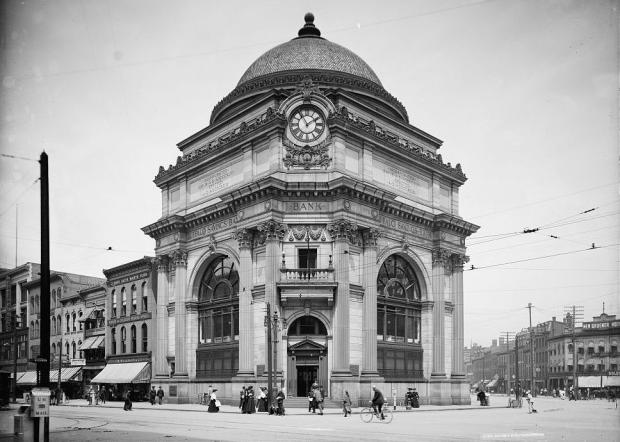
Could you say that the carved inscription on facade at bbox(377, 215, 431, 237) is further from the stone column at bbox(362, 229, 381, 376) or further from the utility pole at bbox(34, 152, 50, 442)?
the utility pole at bbox(34, 152, 50, 442)

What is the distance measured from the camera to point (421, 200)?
52375 mm

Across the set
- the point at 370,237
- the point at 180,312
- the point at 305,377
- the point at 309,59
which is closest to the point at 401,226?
the point at 370,237

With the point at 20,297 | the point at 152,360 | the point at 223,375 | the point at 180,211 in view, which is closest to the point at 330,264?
the point at 223,375

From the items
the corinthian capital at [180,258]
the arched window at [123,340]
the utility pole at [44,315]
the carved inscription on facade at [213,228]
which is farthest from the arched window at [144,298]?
the utility pole at [44,315]

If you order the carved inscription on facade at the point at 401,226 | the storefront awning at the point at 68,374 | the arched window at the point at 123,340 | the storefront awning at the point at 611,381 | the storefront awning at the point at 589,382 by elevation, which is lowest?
the storefront awning at the point at 589,382

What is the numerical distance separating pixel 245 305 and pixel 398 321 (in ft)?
38.5

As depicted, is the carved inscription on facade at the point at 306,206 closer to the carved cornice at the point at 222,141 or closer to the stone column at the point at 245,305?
the stone column at the point at 245,305

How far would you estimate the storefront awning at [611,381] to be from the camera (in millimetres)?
101562

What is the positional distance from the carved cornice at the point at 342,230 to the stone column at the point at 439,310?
1083 cm

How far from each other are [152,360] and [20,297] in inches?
1434

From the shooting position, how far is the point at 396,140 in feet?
164

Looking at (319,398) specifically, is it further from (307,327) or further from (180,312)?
(180,312)

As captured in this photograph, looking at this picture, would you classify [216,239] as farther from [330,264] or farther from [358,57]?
[358,57]

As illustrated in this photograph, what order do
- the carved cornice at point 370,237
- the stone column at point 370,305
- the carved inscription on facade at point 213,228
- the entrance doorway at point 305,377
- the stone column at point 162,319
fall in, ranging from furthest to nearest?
the stone column at point 162,319 → the carved inscription on facade at point 213,228 → the carved cornice at point 370,237 → the stone column at point 370,305 → the entrance doorway at point 305,377
